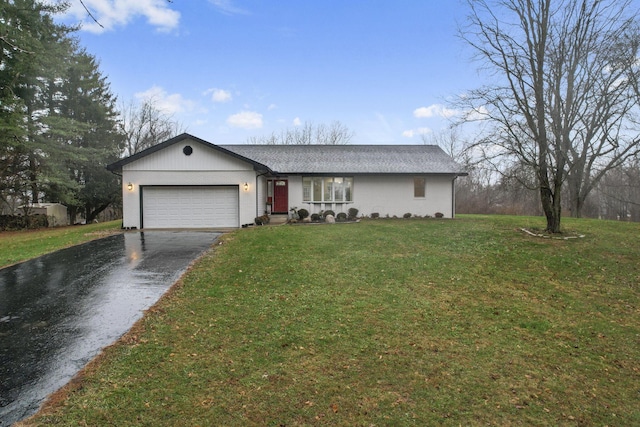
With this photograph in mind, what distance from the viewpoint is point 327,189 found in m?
19.4

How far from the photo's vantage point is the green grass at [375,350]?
3.08 meters

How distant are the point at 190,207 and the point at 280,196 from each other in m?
5.08

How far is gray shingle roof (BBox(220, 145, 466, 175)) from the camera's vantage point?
753 inches

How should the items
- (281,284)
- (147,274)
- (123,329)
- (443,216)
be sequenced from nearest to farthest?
(123,329) → (281,284) → (147,274) → (443,216)

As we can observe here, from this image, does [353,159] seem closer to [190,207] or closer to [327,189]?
[327,189]

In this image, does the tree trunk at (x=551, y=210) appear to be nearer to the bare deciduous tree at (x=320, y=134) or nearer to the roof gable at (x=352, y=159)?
the roof gable at (x=352, y=159)

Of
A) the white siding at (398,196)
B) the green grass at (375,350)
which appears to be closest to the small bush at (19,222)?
the green grass at (375,350)

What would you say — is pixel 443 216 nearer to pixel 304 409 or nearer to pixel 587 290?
pixel 587 290

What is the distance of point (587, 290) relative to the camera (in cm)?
680

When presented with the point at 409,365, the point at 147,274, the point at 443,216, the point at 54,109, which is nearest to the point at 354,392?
the point at 409,365

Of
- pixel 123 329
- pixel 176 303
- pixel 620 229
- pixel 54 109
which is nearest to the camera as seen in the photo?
pixel 123 329

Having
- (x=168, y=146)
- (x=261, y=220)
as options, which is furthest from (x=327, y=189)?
(x=168, y=146)

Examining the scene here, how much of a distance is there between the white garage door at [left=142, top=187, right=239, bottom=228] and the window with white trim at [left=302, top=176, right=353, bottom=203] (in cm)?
465

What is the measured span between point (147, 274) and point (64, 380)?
4163 mm
